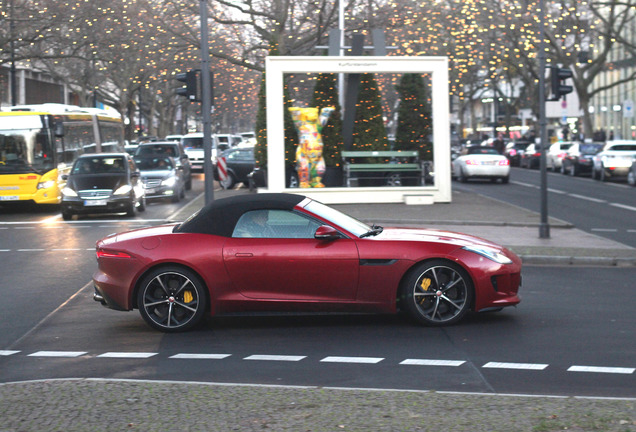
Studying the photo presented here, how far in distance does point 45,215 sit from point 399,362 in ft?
67.1

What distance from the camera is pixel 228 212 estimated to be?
31.6 feet

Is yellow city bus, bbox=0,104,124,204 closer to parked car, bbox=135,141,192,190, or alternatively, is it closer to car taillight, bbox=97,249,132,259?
parked car, bbox=135,141,192,190

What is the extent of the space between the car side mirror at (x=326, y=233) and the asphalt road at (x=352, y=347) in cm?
89

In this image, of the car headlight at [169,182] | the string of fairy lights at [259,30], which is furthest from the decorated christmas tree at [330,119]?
the car headlight at [169,182]

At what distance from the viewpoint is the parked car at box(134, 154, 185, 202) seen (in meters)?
29.9

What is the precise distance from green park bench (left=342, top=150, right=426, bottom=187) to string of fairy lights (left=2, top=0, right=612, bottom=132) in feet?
18.2

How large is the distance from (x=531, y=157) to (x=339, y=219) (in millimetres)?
46784

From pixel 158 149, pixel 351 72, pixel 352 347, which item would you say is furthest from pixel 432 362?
pixel 158 149

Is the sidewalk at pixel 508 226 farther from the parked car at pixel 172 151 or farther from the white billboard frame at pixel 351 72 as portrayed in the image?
the parked car at pixel 172 151

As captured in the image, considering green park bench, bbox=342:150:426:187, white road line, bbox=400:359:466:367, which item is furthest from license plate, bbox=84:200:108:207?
white road line, bbox=400:359:466:367

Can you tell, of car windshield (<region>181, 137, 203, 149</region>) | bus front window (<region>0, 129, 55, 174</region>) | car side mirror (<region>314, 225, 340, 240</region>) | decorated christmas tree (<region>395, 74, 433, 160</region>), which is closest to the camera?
car side mirror (<region>314, 225, 340, 240</region>)

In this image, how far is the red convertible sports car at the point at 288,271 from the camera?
9.38 meters

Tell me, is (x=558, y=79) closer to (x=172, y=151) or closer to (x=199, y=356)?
(x=199, y=356)

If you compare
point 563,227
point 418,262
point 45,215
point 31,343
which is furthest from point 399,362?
point 45,215
